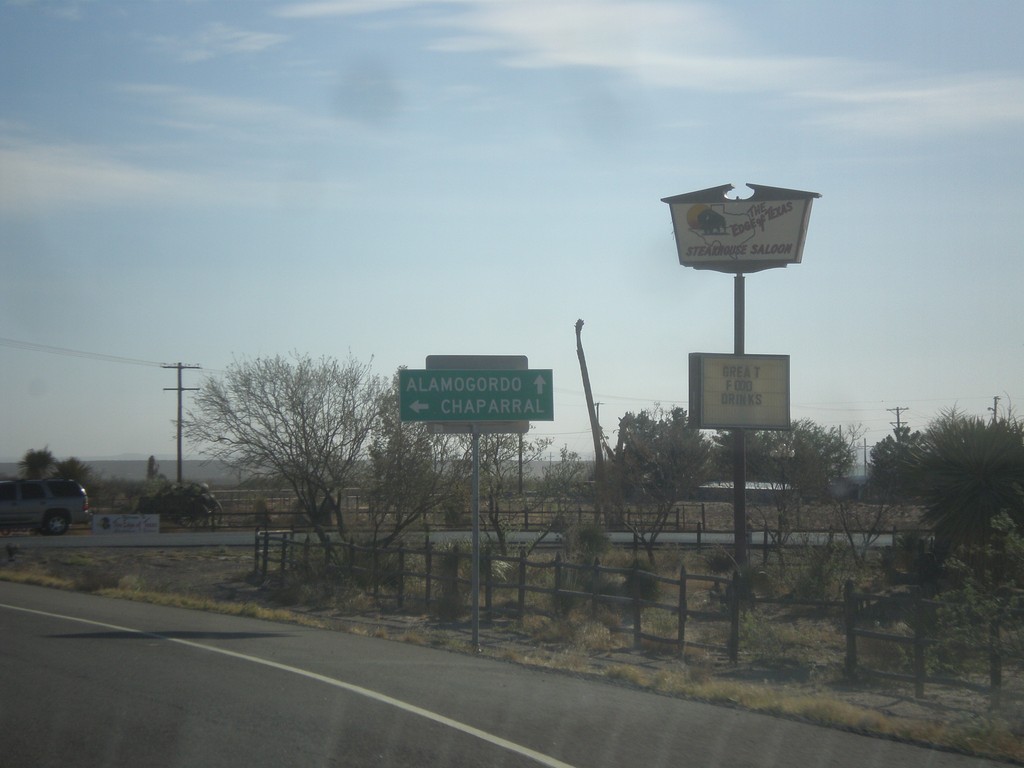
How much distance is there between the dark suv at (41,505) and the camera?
1512 inches

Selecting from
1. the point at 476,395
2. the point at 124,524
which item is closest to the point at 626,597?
the point at 476,395

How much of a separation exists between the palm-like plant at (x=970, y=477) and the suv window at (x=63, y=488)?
34.2m

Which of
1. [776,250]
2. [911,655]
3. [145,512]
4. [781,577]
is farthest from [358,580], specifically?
[145,512]

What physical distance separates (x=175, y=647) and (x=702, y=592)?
44.3ft

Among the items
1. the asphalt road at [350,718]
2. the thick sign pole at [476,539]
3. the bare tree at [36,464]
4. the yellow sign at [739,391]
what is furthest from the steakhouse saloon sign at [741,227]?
the bare tree at [36,464]

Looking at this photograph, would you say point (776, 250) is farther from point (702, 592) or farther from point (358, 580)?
point (358, 580)

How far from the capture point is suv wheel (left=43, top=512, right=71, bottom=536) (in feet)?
128

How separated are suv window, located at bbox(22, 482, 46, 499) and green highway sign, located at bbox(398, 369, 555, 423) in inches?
1233

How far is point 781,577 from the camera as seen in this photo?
21.1m

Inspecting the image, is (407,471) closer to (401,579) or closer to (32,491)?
(401,579)

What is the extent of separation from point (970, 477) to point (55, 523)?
34.9m

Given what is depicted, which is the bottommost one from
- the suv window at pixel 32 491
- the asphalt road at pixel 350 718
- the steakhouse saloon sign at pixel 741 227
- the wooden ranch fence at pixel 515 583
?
the wooden ranch fence at pixel 515 583

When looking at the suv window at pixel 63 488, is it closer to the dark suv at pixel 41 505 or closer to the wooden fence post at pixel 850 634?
the dark suv at pixel 41 505

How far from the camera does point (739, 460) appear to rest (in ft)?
60.3
